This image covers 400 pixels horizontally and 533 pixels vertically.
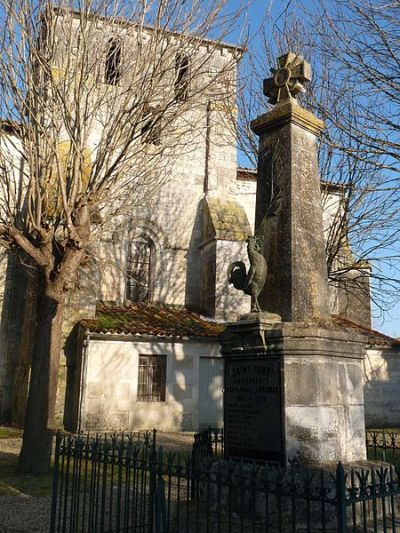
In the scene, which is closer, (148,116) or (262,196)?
(262,196)

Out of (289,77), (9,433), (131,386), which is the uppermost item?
(289,77)

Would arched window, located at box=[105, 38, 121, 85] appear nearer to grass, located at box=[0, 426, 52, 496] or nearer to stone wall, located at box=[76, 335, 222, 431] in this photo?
stone wall, located at box=[76, 335, 222, 431]

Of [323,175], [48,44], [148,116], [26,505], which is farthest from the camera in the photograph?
[323,175]

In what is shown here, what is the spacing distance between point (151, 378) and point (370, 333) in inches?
344

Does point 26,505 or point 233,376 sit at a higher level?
point 233,376

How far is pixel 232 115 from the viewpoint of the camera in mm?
16234

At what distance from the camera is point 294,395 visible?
506 cm

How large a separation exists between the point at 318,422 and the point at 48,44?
27.2ft

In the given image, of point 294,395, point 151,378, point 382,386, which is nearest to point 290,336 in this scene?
point 294,395

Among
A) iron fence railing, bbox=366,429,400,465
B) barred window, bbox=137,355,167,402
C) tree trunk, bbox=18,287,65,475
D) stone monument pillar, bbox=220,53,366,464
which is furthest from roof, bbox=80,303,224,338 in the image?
stone monument pillar, bbox=220,53,366,464

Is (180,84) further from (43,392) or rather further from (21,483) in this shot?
(21,483)

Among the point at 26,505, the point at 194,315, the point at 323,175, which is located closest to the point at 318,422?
the point at 26,505

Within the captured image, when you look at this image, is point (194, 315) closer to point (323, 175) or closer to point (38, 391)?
point (323, 175)

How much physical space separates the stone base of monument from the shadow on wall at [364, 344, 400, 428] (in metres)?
13.6
